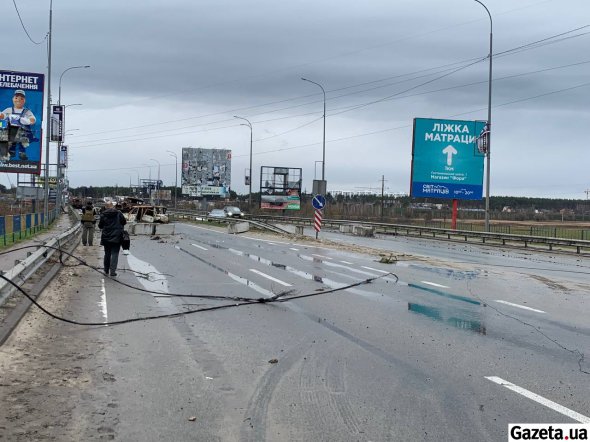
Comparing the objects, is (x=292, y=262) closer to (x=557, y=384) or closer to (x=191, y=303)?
(x=191, y=303)

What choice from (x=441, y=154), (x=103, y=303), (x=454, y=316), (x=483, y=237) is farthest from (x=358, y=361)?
(x=441, y=154)

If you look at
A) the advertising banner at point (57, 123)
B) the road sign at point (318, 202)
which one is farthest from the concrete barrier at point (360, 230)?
the advertising banner at point (57, 123)

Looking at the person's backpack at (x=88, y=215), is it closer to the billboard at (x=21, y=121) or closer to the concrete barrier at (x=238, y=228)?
the billboard at (x=21, y=121)

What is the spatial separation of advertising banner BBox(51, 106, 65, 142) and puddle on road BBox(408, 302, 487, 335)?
3846cm

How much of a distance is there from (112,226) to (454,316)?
28.5 feet

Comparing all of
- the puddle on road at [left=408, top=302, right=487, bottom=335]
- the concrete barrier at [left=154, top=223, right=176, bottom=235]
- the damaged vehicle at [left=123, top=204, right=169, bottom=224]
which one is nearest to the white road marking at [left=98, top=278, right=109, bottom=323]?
the puddle on road at [left=408, top=302, right=487, bottom=335]

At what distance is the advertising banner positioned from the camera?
44.1m

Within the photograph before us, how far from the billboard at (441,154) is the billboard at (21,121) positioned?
993 inches

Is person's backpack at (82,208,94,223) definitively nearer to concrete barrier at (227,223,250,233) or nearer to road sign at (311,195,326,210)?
road sign at (311,195,326,210)

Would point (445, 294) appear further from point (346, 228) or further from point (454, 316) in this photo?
point (346, 228)

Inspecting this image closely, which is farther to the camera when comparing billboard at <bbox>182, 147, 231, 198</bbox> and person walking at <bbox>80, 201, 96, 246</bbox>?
billboard at <bbox>182, 147, 231, 198</bbox>

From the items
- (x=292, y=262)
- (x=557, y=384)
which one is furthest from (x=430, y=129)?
(x=557, y=384)

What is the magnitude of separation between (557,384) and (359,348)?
246 cm

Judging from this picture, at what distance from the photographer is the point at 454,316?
34.3ft
